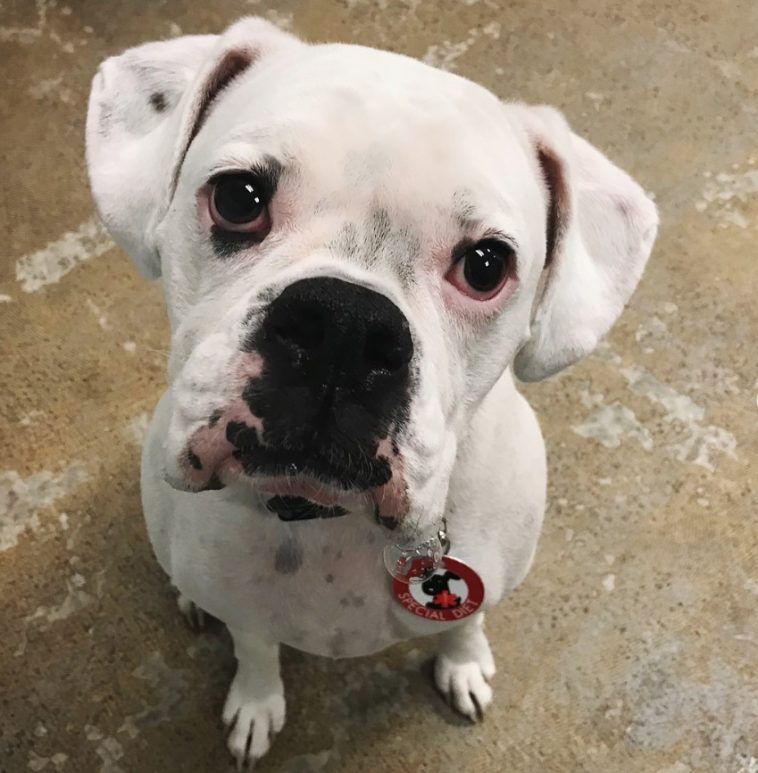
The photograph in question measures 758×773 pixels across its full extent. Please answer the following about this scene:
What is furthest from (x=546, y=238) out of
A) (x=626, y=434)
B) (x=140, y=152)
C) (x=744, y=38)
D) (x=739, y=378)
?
(x=744, y=38)

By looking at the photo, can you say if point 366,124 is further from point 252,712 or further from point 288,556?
point 252,712

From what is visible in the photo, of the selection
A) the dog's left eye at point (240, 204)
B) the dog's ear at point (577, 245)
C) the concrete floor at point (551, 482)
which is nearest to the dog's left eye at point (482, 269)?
the dog's ear at point (577, 245)

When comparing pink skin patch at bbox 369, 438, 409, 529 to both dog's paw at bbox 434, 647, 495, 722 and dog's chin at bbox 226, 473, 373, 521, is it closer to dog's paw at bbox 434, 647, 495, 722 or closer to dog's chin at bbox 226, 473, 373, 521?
dog's chin at bbox 226, 473, 373, 521

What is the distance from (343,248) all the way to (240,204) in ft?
0.43

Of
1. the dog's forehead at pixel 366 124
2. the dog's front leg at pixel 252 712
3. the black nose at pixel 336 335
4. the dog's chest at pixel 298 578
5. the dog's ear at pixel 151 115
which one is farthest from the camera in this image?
the dog's front leg at pixel 252 712

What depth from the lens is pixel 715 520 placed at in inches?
81.8

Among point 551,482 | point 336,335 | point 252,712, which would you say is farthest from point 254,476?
point 551,482

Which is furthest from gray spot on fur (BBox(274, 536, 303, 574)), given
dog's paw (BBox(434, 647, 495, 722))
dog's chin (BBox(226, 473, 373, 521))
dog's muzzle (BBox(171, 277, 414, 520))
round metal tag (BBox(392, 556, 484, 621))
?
dog's paw (BBox(434, 647, 495, 722))

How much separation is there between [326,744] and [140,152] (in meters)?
1.18

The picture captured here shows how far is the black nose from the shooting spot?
3.02 feet

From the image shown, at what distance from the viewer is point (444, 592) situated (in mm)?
1393

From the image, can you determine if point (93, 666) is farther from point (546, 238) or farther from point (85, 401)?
point (546, 238)

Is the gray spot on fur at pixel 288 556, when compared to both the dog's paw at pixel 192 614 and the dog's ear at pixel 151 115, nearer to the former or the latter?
the dog's ear at pixel 151 115

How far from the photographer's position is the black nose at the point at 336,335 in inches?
36.3
